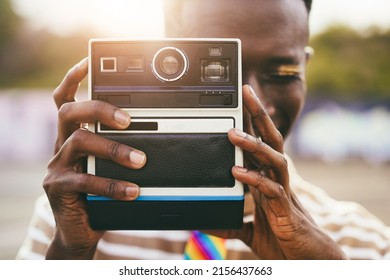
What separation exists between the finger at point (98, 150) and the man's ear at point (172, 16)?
0.39 m

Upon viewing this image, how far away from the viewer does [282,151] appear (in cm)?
98

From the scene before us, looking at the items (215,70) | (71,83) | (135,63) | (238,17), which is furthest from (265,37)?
(71,83)

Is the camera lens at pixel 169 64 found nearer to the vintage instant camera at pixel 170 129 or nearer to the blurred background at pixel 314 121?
the vintage instant camera at pixel 170 129

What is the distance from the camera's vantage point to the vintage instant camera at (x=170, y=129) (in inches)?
38.4

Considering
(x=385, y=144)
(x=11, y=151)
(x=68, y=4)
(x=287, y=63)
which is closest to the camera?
(x=287, y=63)

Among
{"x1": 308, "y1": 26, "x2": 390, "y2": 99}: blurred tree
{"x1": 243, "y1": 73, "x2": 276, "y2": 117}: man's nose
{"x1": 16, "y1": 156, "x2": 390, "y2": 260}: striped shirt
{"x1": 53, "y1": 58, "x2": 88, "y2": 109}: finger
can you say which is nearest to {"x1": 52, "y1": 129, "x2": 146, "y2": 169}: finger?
{"x1": 53, "y1": 58, "x2": 88, "y2": 109}: finger

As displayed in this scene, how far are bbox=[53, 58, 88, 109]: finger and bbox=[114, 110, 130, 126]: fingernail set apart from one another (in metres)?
0.11

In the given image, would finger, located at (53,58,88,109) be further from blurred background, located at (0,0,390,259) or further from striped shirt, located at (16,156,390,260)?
blurred background, located at (0,0,390,259)

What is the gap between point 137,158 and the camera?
3.14 ft

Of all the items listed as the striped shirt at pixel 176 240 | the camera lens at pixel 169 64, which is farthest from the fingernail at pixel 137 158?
the striped shirt at pixel 176 240

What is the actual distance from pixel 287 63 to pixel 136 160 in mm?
406

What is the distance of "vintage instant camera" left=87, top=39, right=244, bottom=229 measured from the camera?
38.4 inches
